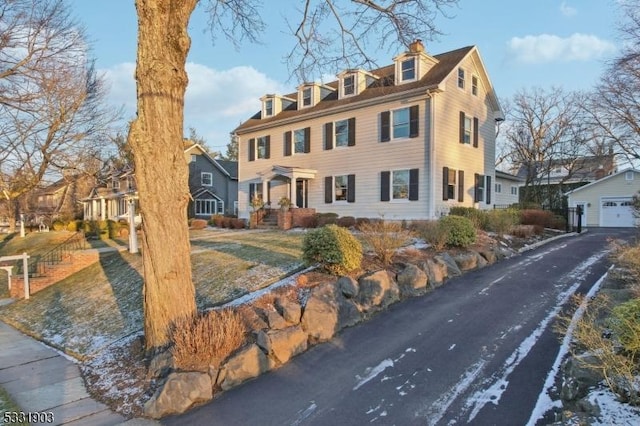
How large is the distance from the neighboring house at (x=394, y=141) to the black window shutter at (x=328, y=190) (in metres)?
0.05

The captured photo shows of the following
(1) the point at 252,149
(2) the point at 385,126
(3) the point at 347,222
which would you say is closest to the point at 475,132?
(2) the point at 385,126

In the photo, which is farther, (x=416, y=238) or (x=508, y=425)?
(x=416, y=238)

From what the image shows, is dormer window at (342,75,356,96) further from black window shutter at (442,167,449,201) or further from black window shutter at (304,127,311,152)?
black window shutter at (442,167,449,201)

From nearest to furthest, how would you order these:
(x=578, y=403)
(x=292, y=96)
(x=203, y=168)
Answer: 1. (x=578, y=403)
2. (x=292, y=96)
3. (x=203, y=168)

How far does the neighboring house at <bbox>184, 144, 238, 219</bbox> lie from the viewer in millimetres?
35906

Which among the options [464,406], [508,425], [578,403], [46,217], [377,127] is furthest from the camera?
[46,217]

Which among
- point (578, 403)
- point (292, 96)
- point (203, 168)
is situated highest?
point (292, 96)

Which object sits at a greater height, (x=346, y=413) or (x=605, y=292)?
(x=605, y=292)

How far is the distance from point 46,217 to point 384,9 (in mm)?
45437

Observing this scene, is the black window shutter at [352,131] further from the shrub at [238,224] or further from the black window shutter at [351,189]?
the shrub at [238,224]

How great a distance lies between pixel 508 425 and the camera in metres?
3.51

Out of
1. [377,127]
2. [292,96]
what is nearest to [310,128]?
[377,127]

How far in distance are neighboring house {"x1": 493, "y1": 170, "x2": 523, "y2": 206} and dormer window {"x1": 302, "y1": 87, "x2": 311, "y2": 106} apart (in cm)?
1320

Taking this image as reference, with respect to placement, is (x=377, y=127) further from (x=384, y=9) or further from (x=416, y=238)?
(x=384, y=9)
